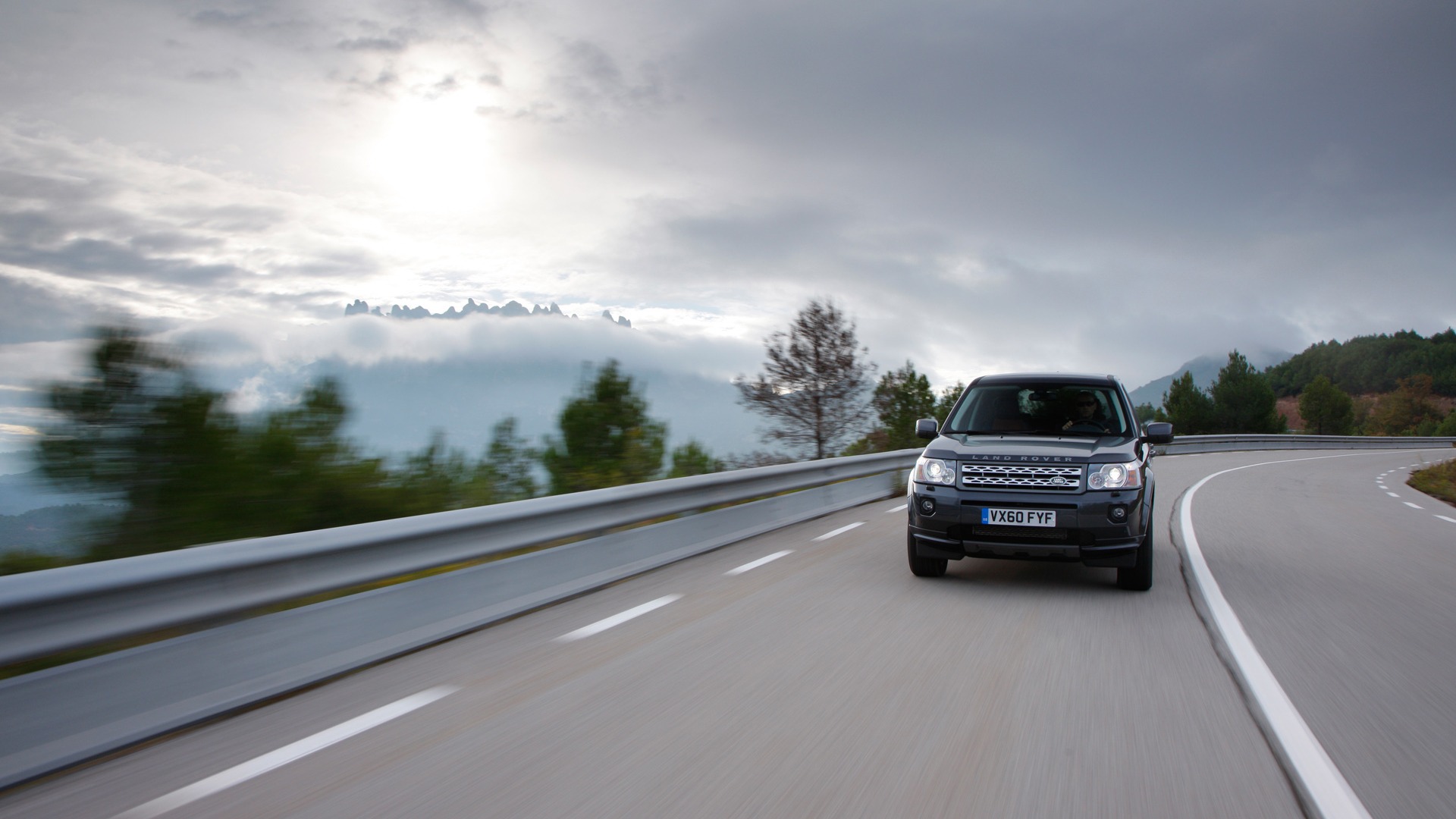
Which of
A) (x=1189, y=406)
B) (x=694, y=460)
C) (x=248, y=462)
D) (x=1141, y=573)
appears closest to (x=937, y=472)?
(x=1141, y=573)

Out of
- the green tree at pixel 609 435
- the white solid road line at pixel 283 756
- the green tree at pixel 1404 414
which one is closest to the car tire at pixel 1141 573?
the white solid road line at pixel 283 756

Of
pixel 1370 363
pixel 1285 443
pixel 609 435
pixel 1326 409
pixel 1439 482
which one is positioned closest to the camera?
pixel 609 435

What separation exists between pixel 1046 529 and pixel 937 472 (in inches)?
35.9

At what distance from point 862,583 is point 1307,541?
20.9 ft

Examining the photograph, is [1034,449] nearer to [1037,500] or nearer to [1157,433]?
[1037,500]

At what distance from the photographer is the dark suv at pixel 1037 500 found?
22.2 feet

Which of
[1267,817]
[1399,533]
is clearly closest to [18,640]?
[1267,817]

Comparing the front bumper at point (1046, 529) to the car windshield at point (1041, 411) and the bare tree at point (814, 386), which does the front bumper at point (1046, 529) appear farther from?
the bare tree at point (814, 386)

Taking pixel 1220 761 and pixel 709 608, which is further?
pixel 709 608

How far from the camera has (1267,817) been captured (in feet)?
10.1

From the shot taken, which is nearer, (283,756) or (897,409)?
(283,756)

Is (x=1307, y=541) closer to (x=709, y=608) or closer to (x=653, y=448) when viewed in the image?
(x=709, y=608)

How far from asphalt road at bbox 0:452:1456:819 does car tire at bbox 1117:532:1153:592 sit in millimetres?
131

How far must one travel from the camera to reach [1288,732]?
3947 millimetres
